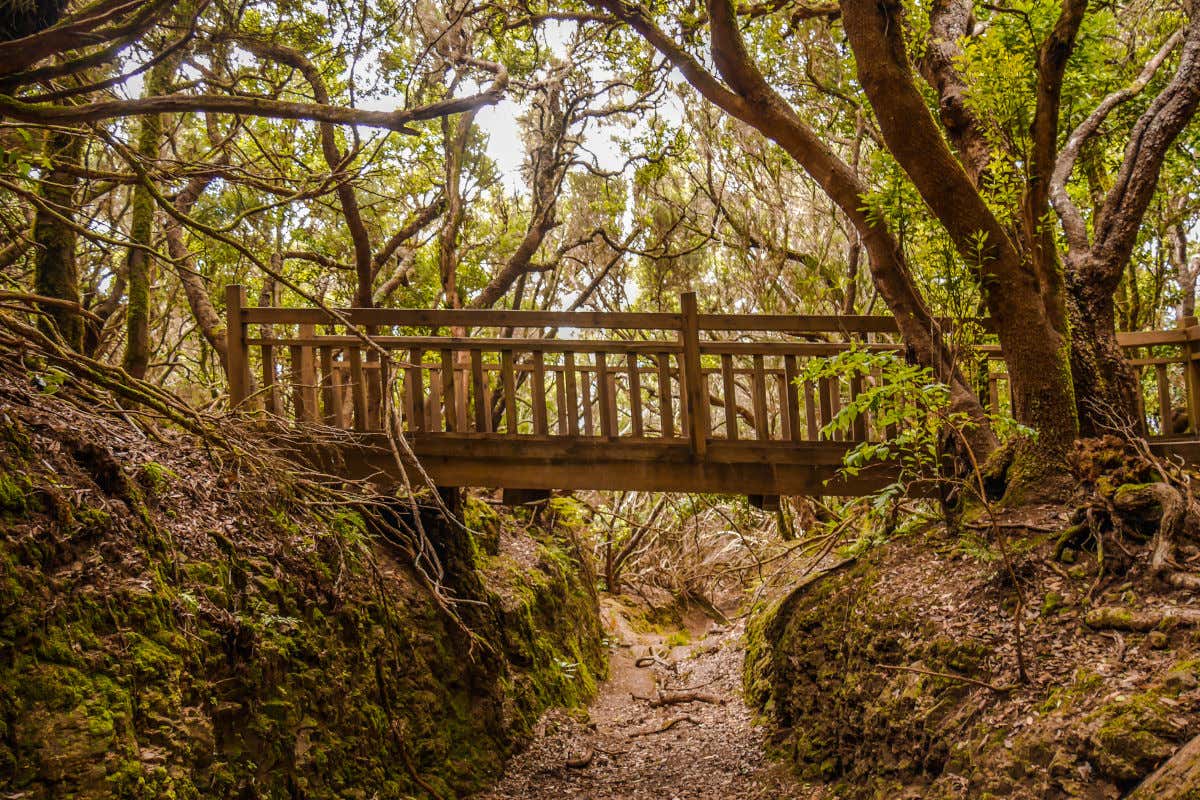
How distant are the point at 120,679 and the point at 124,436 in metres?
1.58

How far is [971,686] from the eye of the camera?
3.53 metres

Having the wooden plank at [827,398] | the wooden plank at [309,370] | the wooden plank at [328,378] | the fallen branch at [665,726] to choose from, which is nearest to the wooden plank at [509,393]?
the wooden plank at [328,378]

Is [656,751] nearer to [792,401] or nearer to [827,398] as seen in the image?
[792,401]

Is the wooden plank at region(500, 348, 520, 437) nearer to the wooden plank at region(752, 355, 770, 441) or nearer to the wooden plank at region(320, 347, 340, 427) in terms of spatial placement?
the wooden plank at region(320, 347, 340, 427)

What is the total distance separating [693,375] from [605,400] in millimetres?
753

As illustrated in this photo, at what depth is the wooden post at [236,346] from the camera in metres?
5.58

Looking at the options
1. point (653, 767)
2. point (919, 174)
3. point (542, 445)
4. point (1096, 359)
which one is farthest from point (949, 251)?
point (653, 767)

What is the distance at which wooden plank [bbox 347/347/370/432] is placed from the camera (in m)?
5.48

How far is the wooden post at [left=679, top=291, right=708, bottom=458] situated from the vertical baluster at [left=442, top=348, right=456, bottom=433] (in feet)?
6.06

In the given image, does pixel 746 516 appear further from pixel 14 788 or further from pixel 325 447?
pixel 14 788

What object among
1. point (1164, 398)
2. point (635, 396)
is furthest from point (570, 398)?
point (1164, 398)

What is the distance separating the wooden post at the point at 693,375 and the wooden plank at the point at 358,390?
254 centimetres

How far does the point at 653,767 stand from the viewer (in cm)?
568

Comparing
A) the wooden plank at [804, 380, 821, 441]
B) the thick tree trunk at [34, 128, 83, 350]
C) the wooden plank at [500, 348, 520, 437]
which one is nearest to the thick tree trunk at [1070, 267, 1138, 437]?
the wooden plank at [804, 380, 821, 441]
